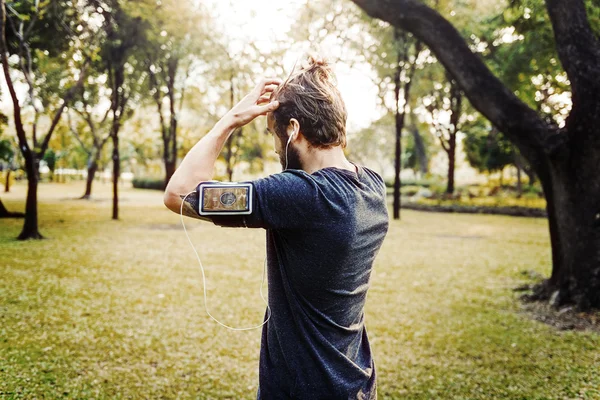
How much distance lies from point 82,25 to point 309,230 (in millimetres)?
15542

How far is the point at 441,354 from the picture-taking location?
5.48 metres

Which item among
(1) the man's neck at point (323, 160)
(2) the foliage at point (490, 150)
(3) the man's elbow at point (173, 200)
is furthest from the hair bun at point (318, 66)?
(2) the foliage at point (490, 150)

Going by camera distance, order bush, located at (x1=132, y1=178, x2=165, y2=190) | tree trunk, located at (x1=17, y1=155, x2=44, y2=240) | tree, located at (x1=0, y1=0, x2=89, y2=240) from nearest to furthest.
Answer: tree, located at (x1=0, y1=0, x2=89, y2=240)
tree trunk, located at (x1=17, y1=155, x2=44, y2=240)
bush, located at (x1=132, y1=178, x2=165, y2=190)

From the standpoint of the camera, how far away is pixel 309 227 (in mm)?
1596

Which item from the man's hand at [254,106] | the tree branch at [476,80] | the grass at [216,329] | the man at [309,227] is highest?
the tree branch at [476,80]

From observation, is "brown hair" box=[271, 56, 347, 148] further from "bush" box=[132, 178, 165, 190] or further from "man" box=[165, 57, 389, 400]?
"bush" box=[132, 178, 165, 190]

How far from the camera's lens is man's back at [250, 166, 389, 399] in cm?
156

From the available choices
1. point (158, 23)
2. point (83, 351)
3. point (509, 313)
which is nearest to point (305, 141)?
point (83, 351)

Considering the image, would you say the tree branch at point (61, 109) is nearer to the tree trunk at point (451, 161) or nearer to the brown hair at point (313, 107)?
the brown hair at point (313, 107)

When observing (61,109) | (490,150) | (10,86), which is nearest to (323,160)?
(10,86)

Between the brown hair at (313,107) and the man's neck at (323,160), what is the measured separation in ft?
0.08

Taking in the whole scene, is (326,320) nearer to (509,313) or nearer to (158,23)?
(509,313)

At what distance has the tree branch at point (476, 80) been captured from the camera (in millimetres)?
6664

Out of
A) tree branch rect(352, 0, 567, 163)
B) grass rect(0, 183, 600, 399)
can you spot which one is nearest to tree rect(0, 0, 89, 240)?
grass rect(0, 183, 600, 399)
